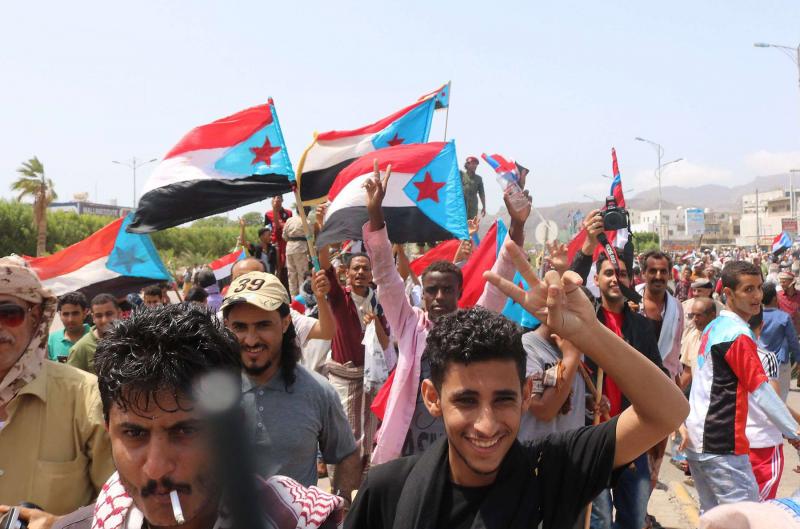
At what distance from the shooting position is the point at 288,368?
3213 mm

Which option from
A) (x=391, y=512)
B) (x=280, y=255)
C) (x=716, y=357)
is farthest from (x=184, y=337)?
(x=280, y=255)

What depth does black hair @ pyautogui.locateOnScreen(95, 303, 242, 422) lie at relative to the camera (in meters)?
1.59

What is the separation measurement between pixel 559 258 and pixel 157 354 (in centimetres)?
234

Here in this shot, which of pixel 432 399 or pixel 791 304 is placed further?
pixel 791 304

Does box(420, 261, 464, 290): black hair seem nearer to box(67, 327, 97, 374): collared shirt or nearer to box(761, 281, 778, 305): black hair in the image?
box(67, 327, 97, 374): collared shirt

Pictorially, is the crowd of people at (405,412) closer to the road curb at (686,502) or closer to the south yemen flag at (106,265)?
the road curb at (686,502)

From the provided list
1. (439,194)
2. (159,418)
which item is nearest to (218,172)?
(439,194)

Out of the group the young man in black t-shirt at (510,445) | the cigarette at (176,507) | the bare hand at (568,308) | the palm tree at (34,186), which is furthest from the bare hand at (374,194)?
the palm tree at (34,186)

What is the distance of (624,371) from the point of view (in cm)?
207

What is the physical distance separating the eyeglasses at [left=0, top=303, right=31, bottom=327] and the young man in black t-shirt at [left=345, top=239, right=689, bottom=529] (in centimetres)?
127

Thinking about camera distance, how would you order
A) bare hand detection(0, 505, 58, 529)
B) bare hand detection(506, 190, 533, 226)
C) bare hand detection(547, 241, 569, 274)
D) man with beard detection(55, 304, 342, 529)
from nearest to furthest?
man with beard detection(55, 304, 342, 529) < bare hand detection(0, 505, 58, 529) < bare hand detection(547, 241, 569, 274) < bare hand detection(506, 190, 533, 226)

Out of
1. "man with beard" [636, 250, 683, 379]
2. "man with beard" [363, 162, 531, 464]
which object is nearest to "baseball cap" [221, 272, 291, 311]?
"man with beard" [363, 162, 531, 464]

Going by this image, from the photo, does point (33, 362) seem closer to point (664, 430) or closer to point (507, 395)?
point (507, 395)

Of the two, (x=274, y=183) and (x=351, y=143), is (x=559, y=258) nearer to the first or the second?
(x=274, y=183)
